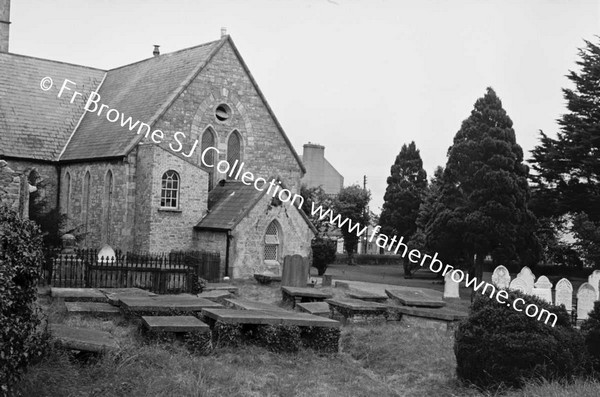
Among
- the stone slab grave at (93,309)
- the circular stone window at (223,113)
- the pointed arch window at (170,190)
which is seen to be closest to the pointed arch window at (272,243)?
the pointed arch window at (170,190)

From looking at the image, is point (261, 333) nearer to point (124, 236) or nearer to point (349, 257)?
point (124, 236)

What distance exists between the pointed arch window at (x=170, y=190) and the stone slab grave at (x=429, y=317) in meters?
13.6

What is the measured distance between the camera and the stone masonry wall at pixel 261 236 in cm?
2806

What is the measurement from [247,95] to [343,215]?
82.2 feet

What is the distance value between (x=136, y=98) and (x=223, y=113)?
416 centimetres

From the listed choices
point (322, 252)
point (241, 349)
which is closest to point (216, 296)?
point (241, 349)

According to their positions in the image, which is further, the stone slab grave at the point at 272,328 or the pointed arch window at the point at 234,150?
the pointed arch window at the point at 234,150

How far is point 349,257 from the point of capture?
196 feet

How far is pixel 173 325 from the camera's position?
12758mm

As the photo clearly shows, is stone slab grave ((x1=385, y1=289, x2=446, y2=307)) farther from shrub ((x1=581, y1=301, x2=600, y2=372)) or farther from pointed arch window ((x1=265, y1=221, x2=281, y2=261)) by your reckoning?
pointed arch window ((x1=265, y1=221, x2=281, y2=261))

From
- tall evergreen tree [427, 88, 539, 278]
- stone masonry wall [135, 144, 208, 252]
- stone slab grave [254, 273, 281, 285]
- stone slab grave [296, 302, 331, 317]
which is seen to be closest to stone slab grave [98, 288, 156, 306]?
stone slab grave [296, 302, 331, 317]

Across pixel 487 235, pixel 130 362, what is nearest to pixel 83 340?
pixel 130 362

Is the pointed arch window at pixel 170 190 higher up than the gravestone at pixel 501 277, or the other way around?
the pointed arch window at pixel 170 190

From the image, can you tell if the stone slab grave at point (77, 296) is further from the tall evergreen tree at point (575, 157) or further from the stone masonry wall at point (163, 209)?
the tall evergreen tree at point (575, 157)
